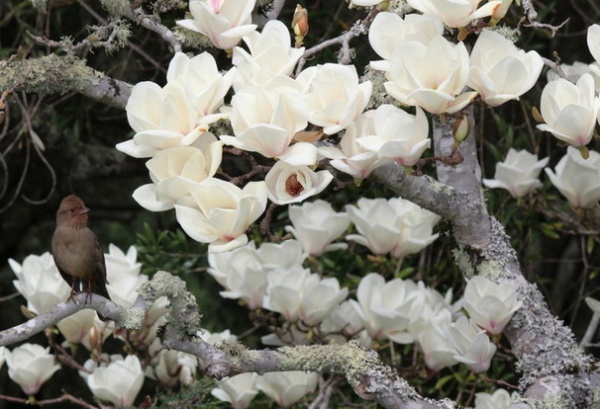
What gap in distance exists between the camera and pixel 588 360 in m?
1.42

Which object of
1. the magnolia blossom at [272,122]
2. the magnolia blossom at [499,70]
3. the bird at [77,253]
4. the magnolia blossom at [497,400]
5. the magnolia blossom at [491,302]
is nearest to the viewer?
the magnolia blossom at [272,122]

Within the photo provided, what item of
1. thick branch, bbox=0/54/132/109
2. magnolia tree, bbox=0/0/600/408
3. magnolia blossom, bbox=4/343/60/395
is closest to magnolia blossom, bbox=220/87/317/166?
magnolia tree, bbox=0/0/600/408

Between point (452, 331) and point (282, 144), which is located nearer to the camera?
point (282, 144)

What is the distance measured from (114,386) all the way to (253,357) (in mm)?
411

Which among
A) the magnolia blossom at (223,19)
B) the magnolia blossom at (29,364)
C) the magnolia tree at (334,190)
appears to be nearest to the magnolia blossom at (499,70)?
the magnolia tree at (334,190)

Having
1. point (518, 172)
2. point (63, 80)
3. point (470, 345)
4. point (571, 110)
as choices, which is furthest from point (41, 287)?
point (571, 110)

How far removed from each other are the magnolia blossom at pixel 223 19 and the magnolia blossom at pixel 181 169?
0.47ft

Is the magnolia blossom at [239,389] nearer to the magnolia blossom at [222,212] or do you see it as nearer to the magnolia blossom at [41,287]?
the magnolia blossom at [41,287]

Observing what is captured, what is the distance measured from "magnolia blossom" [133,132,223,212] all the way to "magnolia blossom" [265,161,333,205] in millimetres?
56

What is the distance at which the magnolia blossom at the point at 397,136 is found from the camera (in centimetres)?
105

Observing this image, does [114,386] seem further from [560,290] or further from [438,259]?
[560,290]

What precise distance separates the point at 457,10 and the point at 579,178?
60cm

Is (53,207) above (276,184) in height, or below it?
below

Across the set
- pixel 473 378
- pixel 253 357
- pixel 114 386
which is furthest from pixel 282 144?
pixel 473 378
